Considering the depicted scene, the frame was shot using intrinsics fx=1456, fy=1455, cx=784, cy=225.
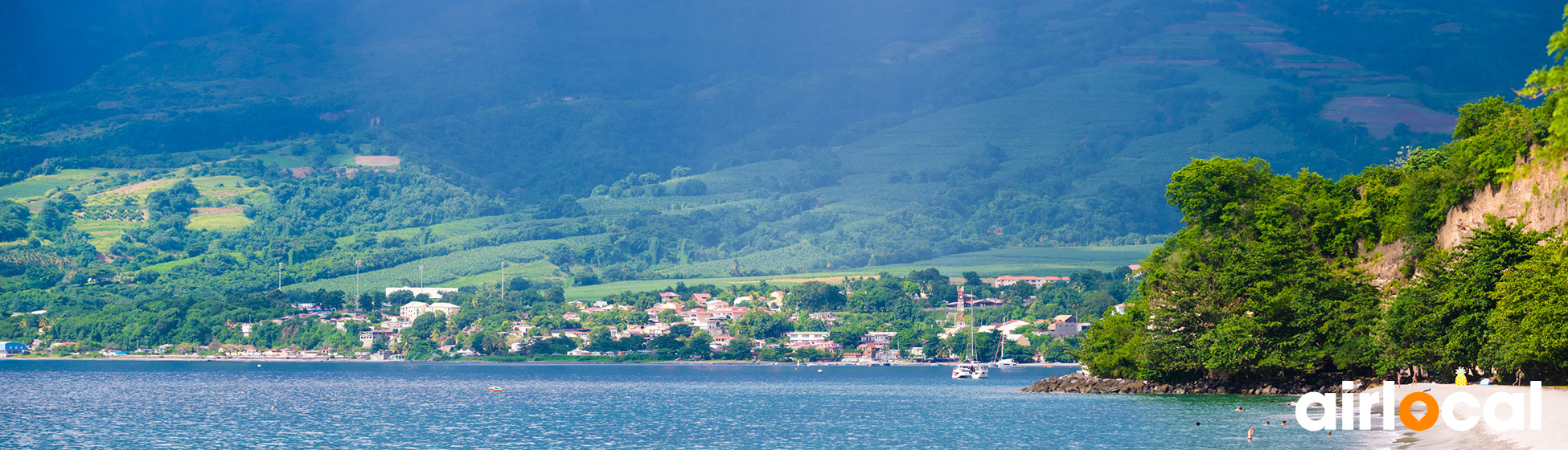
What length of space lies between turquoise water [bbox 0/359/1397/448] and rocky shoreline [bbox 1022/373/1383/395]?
8.29 feet

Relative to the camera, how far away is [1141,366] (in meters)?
90.1

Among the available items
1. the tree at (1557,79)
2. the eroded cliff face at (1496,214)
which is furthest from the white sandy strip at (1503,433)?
the tree at (1557,79)

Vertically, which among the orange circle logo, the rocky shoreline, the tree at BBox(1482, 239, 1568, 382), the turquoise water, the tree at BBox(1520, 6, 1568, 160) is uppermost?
the tree at BBox(1520, 6, 1568, 160)

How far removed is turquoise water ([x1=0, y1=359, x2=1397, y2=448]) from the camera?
204ft

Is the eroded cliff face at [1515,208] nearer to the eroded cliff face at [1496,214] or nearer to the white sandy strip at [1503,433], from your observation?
the eroded cliff face at [1496,214]

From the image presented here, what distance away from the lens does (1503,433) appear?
43.0 metres

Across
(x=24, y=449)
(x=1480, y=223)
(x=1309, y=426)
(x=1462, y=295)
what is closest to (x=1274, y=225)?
(x=1480, y=223)

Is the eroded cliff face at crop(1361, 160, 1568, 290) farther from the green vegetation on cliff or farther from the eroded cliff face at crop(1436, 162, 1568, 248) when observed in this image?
the green vegetation on cliff

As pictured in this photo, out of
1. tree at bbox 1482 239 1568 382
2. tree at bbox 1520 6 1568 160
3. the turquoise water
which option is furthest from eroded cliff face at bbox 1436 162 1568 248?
tree at bbox 1520 6 1568 160

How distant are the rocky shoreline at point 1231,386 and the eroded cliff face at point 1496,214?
246 inches

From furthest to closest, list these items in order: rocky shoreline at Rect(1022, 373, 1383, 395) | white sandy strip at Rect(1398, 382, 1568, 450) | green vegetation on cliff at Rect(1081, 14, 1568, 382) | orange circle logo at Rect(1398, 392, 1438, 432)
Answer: rocky shoreline at Rect(1022, 373, 1383, 395), green vegetation on cliff at Rect(1081, 14, 1568, 382), orange circle logo at Rect(1398, 392, 1438, 432), white sandy strip at Rect(1398, 382, 1568, 450)

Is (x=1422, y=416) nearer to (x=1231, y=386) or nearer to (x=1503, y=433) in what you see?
(x=1503, y=433)

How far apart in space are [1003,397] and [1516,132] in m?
40.7

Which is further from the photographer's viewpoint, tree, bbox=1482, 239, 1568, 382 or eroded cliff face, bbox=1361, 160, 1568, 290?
eroded cliff face, bbox=1361, 160, 1568, 290
